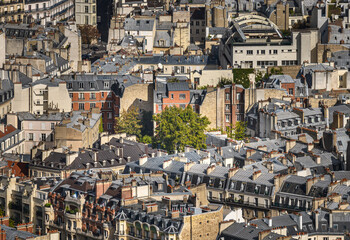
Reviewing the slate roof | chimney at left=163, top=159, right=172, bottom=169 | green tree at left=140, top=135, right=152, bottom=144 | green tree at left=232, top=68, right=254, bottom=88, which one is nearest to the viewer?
the slate roof

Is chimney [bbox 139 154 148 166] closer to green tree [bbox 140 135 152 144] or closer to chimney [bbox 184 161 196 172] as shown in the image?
chimney [bbox 184 161 196 172]

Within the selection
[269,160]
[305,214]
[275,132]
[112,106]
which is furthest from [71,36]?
[305,214]

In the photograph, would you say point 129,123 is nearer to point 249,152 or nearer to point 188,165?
point 249,152

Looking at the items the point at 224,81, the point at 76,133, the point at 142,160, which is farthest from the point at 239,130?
the point at 142,160

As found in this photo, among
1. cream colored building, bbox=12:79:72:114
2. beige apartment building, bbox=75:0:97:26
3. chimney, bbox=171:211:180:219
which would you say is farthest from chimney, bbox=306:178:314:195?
beige apartment building, bbox=75:0:97:26

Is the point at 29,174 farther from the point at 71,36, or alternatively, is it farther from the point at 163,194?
the point at 71,36

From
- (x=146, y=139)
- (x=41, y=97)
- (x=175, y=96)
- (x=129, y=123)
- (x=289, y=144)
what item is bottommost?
(x=146, y=139)
